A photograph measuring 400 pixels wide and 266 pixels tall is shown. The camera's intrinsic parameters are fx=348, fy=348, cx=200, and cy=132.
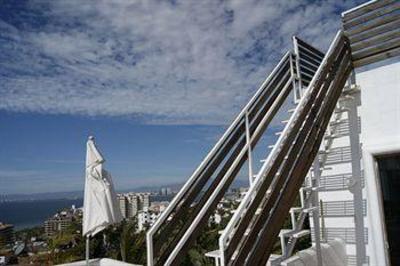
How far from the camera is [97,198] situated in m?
5.68

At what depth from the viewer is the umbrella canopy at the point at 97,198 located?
18.6ft

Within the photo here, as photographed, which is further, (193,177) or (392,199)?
(392,199)

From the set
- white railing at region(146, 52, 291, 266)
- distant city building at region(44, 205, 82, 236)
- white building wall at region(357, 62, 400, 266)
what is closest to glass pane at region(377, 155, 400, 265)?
white building wall at region(357, 62, 400, 266)

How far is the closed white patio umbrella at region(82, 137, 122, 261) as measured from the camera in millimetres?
5656

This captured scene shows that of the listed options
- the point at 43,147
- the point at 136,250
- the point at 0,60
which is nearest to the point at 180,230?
the point at 136,250

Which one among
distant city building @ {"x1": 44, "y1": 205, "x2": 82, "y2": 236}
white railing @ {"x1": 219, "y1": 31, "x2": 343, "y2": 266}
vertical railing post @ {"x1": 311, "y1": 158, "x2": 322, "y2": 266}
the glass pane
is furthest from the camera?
distant city building @ {"x1": 44, "y1": 205, "x2": 82, "y2": 236}

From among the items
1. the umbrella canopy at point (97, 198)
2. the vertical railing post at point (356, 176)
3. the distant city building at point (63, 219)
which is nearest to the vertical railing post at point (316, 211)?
the vertical railing post at point (356, 176)

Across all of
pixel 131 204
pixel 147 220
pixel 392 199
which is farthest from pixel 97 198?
pixel 131 204

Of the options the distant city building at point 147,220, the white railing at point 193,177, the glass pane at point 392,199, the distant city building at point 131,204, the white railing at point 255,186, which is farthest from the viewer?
the distant city building at point 131,204

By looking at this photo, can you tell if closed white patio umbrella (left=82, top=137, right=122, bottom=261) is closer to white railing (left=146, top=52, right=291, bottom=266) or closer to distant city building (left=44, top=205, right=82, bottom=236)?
white railing (left=146, top=52, right=291, bottom=266)

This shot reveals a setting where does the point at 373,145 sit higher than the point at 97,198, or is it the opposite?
the point at 373,145

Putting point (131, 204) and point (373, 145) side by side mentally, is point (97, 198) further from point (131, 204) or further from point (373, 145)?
point (131, 204)

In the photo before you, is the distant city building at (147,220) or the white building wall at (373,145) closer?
the white building wall at (373,145)

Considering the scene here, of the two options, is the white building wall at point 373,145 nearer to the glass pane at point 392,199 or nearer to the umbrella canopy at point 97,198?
the glass pane at point 392,199
